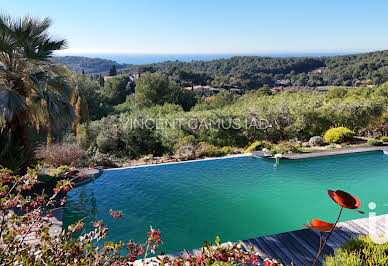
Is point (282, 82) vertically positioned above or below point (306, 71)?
below

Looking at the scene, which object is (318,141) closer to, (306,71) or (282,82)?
(282,82)

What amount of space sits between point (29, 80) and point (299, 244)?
6157 millimetres

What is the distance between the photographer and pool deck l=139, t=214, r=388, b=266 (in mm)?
3836

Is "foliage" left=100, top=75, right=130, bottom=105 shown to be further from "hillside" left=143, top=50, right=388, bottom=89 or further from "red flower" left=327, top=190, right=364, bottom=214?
"red flower" left=327, top=190, right=364, bottom=214

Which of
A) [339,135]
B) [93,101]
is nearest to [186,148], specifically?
[339,135]

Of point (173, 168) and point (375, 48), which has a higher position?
point (375, 48)

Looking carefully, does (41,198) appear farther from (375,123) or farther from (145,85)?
(145,85)

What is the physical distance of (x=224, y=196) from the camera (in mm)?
6738

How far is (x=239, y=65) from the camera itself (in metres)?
63.4

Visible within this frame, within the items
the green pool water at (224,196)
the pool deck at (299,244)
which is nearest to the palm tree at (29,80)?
the green pool water at (224,196)

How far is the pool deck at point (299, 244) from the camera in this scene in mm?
3836

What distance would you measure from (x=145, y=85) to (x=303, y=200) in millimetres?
23946

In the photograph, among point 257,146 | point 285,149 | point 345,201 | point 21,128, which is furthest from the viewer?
point 257,146

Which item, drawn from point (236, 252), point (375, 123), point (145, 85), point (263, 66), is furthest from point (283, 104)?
point (263, 66)
